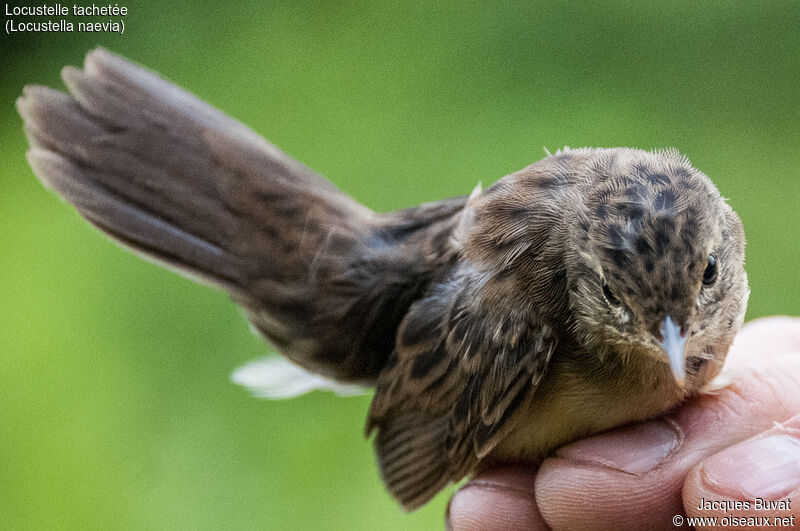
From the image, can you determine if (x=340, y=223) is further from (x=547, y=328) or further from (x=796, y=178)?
(x=796, y=178)

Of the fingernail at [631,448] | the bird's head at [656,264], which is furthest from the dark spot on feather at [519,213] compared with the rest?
the fingernail at [631,448]

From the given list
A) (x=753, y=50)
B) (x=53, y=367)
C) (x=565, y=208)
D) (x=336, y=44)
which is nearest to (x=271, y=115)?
(x=336, y=44)

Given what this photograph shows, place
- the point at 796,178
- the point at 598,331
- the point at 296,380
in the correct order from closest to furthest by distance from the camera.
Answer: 1. the point at 598,331
2. the point at 296,380
3. the point at 796,178

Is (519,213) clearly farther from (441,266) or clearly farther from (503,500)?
(503,500)

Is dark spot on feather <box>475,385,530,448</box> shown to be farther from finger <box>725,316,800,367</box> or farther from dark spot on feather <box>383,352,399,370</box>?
finger <box>725,316,800,367</box>

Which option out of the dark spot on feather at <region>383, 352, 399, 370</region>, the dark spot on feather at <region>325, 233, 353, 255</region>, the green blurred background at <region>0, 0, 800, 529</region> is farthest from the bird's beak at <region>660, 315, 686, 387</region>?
the green blurred background at <region>0, 0, 800, 529</region>
